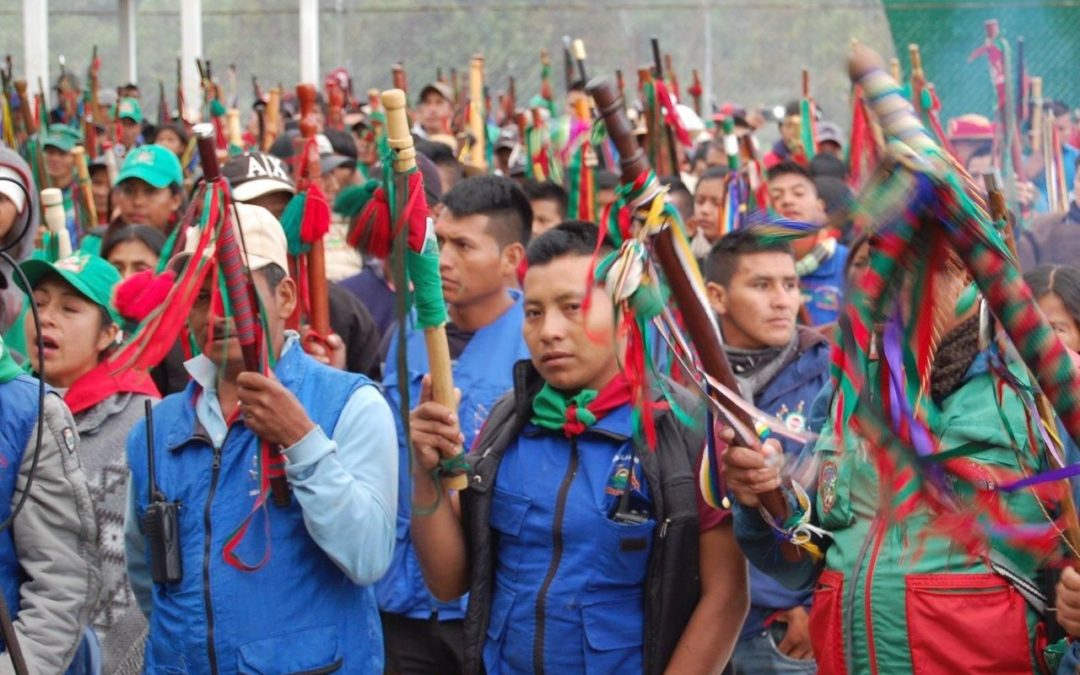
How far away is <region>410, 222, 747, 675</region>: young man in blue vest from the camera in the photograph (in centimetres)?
310

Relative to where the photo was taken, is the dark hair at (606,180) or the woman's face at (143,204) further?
the dark hair at (606,180)

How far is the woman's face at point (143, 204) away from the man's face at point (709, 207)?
2.34m

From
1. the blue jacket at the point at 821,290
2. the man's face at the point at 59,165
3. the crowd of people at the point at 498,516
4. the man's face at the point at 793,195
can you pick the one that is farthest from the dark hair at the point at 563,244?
the man's face at the point at 59,165

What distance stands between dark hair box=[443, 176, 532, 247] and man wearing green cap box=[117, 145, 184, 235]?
6.75 feet

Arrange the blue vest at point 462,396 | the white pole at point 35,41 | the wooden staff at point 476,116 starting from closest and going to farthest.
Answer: the blue vest at point 462,396 → the wooden staff at point 476,116 → the white pole at point 35,41

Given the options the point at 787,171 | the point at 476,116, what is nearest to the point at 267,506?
the point at 787,171

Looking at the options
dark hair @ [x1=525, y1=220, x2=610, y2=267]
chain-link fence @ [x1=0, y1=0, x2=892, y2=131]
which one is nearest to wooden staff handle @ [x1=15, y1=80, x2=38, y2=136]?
chain-link fence @ [x1=0, y1=0, x2=892, y2=131]

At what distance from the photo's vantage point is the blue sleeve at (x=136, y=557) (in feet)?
11.3

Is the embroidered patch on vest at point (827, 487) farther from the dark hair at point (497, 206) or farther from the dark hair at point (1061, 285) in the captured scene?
the dark hair at point (497, 206)

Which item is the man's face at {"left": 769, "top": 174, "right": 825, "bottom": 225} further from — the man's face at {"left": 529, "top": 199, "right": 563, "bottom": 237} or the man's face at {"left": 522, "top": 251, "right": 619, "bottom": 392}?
the man's face at {"left": 522, "top": 251, "right": 619, "bottom": 392}

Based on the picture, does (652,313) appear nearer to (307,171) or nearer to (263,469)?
(263,469)

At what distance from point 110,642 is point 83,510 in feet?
2.35

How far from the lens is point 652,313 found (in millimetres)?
2443

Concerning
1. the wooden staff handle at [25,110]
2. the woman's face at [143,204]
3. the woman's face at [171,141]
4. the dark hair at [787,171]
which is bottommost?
the woman's face at [143,204]
